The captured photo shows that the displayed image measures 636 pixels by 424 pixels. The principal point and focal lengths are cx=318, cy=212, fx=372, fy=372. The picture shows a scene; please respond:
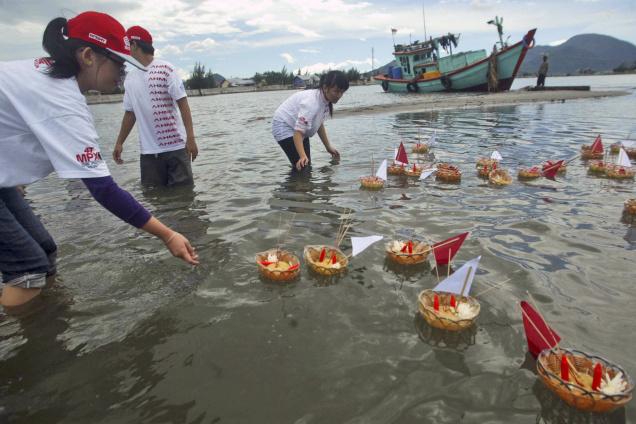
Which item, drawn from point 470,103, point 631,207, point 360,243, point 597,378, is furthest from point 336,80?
point 470,103

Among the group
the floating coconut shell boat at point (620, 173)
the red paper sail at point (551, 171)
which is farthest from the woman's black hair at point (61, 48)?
the floating coconut shell boat at point (620, 173)

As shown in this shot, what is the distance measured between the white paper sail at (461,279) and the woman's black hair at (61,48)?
9.54 feet

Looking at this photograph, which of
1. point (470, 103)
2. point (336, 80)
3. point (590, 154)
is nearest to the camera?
point (336, 80)

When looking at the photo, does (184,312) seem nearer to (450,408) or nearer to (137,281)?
(137,281)

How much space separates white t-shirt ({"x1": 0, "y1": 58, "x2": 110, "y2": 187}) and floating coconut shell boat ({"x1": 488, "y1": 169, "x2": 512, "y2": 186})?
6373 mm

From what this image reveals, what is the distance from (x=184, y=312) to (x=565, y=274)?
3601 millimetres

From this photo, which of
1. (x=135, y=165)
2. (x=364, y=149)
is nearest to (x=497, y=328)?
(x=364, y=149)

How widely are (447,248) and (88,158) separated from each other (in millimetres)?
3093

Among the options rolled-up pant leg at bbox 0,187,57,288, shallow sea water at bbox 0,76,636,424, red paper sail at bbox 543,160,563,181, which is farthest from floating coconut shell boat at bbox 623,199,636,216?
rolled-up pant leg at bbox 0,187,57,288

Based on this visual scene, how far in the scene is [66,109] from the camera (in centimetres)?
226

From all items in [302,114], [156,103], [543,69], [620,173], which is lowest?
[620,173]

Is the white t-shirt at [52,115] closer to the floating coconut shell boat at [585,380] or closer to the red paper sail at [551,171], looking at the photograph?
the floating coconut shell boat at [585,380]

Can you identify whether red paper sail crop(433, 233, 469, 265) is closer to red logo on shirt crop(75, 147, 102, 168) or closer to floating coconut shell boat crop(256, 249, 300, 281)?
floating coconut shell boat crop(256, 249, 300, 281)

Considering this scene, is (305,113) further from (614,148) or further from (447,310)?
(614,148)
